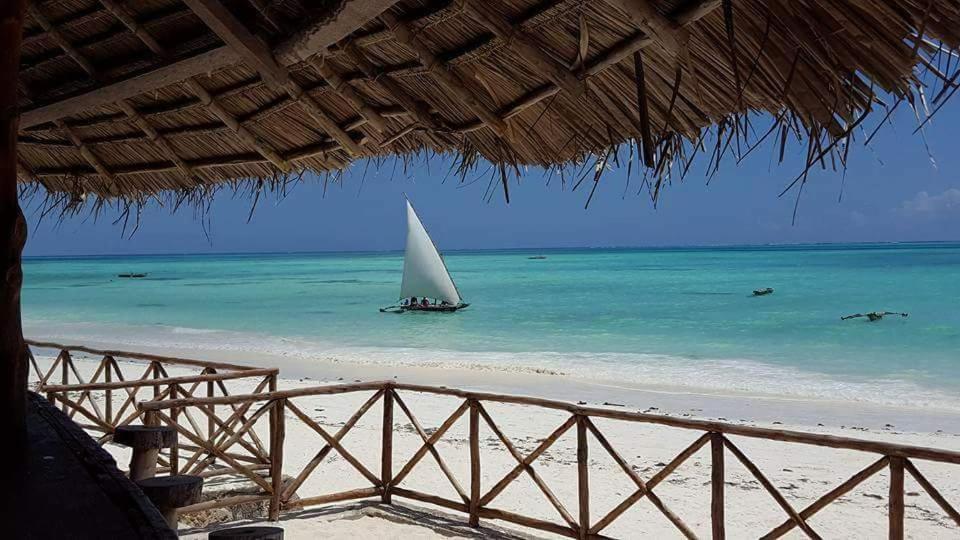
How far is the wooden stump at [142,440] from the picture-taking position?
2.42 m

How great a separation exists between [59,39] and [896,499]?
4.00 metres

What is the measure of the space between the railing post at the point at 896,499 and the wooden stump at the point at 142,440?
299 cm

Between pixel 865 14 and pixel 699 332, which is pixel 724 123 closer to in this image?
pixel 865 14

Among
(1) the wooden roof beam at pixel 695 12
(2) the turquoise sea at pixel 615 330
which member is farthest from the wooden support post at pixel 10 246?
(2) the turquoise sea at pixel 615 330

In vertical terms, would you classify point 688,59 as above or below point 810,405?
above

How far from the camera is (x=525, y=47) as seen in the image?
2.24 metres

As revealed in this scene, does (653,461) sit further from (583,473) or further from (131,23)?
(131,23)

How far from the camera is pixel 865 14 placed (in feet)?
5.25

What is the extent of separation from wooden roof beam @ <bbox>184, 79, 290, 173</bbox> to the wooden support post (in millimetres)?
1191

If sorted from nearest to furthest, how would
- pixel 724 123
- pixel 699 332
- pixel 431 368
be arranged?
1. pixel 724 123
2. pixel 431 368
3. pixel 699 332

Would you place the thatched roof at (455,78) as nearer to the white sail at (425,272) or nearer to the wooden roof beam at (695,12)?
the wooden roof beam at (695,12)

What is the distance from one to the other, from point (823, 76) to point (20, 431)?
2.14 m

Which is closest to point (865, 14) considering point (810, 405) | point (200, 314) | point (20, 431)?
point (20, 431)

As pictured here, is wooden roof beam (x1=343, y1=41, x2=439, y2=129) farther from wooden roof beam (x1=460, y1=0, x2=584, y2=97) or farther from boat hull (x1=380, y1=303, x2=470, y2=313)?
boat hull (x1=380, y1=303, x2=470, y2=313)
